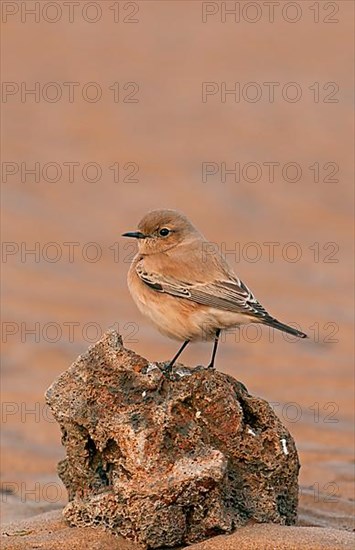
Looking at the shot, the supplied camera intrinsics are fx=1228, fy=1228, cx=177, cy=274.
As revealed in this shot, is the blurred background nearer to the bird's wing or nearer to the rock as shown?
the bird's wing

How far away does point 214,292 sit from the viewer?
8914mm

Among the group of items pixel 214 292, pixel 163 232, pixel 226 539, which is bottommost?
pixel 226 539

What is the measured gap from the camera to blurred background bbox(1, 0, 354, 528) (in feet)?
43.9

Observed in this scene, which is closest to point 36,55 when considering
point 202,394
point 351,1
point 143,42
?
point 143,42

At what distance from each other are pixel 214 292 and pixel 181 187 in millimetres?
12884

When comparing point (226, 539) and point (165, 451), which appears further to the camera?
point (165, 451)

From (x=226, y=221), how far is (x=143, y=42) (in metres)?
7.67

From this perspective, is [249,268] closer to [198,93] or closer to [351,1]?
[198,93]

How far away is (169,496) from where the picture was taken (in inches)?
275

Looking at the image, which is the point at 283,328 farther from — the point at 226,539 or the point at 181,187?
the point at 181,187

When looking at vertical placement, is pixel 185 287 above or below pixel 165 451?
above

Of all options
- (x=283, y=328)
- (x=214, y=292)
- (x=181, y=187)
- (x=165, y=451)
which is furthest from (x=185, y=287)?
(x=181, y=187)

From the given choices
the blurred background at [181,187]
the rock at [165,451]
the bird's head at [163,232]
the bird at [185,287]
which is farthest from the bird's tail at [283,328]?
the blurred background at [181,187]

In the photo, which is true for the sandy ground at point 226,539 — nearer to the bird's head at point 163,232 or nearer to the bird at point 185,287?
the bird at point 185,287
